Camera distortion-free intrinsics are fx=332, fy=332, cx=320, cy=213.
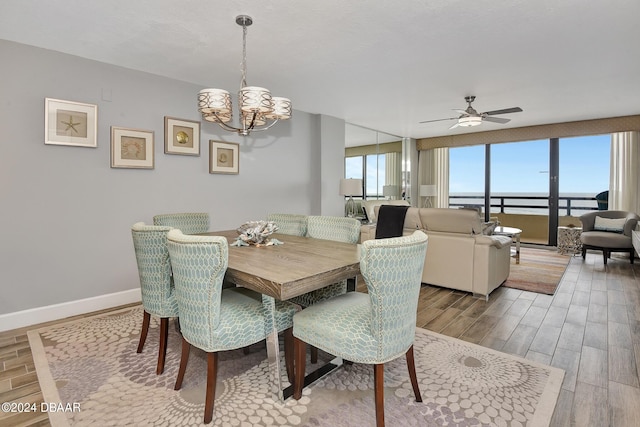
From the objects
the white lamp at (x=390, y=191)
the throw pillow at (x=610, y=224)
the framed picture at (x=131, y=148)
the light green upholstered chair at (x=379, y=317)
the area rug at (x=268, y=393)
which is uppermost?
the framed picture at (x=131, y=148)

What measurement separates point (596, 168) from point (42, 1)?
818cm

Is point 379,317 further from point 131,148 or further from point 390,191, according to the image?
point 390,191

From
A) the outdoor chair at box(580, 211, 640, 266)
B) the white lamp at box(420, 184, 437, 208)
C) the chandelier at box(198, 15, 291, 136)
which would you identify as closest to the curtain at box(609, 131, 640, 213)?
the outdoor chair at box(580, 211, 640, 266)

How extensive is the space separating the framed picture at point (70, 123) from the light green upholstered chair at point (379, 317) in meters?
2.77

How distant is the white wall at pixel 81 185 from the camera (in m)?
2.79

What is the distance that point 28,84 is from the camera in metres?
2.83

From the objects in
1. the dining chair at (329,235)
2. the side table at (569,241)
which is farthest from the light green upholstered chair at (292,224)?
the side table at (569,241)

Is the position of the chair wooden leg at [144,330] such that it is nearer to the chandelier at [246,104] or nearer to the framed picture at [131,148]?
the chandelier at [246,104]

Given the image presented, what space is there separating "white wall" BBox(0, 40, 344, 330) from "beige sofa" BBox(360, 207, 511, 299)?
250cm

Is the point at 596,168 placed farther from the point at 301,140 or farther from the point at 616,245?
the point at 301,140

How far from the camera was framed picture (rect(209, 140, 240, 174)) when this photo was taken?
4.05 m

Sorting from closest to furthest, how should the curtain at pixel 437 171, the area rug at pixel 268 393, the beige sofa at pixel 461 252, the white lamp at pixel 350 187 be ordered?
the area rug at pixel 268 393, the beige sofa at pixel 461 252, the white lamp at pixel 350 187, the curtain at pixel 437 171

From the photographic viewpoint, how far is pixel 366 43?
281 centimetres

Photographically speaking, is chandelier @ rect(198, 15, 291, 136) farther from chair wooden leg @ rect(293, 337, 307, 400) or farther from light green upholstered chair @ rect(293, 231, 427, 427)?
chair wooden leg @ rect(293, 337, 307, 400)
